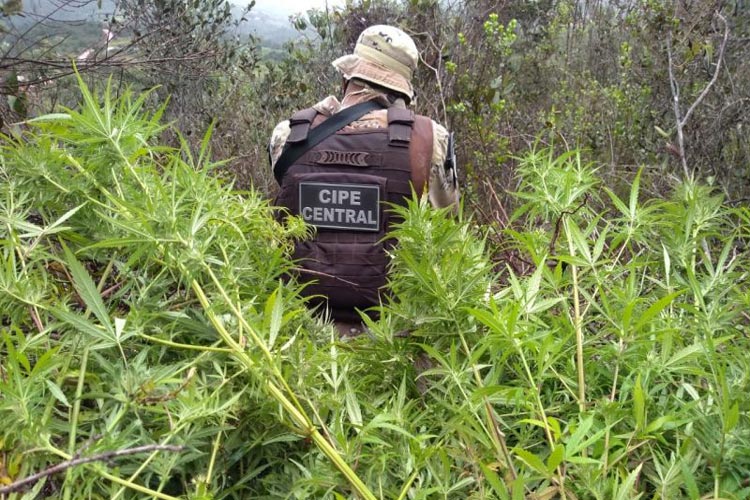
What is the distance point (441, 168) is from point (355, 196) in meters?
0.46

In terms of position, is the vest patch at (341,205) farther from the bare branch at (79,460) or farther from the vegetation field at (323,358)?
the bare branch at (79,460)

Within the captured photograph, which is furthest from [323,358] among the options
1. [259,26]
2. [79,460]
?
[259,26]

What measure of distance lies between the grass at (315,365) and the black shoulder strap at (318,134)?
160cm

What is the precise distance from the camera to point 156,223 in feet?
3.11

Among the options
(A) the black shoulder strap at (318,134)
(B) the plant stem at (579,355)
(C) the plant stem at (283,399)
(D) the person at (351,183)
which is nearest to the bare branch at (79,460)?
(C) the plant stem at (283,399)

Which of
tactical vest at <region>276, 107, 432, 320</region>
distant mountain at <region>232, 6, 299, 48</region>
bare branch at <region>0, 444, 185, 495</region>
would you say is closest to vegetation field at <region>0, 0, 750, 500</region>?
bare branch at <region>0, 444, 185, 495</region>

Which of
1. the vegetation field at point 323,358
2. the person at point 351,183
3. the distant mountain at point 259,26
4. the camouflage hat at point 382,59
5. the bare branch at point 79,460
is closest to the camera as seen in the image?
the bare branch at point 79,460

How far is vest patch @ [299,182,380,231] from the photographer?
2.65m

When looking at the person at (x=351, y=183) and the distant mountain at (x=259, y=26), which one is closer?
the person at (x=351, y=183)

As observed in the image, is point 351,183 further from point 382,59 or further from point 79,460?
point 79,460

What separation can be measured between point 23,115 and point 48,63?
16.5 inches

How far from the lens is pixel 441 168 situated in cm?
287

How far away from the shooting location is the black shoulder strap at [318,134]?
2.76 meters

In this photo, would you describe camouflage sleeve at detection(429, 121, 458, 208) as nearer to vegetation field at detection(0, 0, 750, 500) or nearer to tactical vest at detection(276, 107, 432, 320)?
tactical vest at detection(276, 107, 432, 320)
